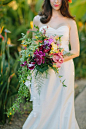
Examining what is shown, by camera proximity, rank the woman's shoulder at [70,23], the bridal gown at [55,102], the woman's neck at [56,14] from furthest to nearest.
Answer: the woman's neck at [56,14], the woman's shoulder at [70,23], the bridal gown at [55,102]

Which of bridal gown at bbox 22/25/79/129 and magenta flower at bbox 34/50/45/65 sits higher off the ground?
magenta flower at bbox 34/50/45/65

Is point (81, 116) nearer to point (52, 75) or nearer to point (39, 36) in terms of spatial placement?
point (52, 75)

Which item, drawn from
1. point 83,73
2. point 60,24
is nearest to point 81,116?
point 60,24

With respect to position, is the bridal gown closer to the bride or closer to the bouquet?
the bride

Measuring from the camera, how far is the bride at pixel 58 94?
299cm

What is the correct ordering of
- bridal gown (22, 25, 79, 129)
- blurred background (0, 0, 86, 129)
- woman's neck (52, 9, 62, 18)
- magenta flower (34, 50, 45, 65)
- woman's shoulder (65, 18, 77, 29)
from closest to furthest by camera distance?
magenta flower (34, 50, 45, 65) → bridal gown (22, 25, 79, 129) → woman's shoulder (65, 18, 77, 29) → woman's neck (52, 9, 62, 18) → blurred background (0, 0, 86, 129)

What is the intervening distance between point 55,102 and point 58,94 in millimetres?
124

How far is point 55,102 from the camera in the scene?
3.02 metres

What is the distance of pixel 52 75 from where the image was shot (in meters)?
3.01

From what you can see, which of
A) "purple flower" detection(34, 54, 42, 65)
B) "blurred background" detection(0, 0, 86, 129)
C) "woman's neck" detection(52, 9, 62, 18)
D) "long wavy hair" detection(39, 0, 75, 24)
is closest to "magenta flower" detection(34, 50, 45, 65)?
"purple flower" detection(34, 54, 42, 65)

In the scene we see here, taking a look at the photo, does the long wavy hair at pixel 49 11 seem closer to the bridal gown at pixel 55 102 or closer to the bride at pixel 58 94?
the bride at pixel 58 94

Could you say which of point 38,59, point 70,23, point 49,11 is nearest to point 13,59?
point 49,11

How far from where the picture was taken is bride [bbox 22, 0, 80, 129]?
299 cm

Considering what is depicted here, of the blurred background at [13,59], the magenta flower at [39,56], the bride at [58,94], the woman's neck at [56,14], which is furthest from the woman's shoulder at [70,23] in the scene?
the magenta flower at [39,56]
